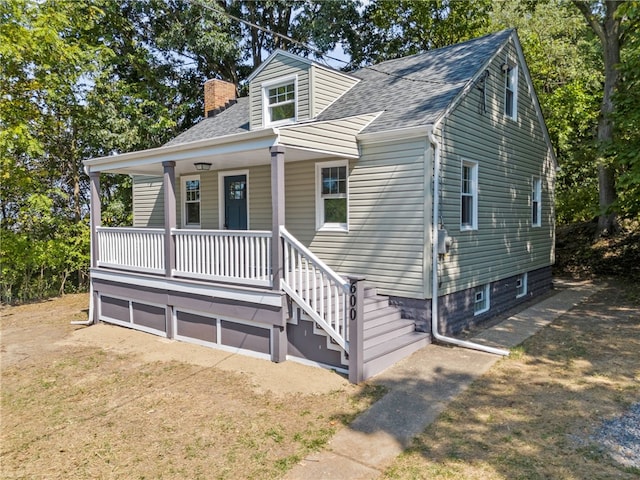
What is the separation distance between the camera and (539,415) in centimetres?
500

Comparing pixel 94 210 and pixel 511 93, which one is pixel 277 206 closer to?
pixel 94 210

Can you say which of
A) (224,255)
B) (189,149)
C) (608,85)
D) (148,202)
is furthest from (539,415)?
(608,85)

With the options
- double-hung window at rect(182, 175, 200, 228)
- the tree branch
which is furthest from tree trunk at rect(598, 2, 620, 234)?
double-hung window at rect(182, 175, 200, 228)

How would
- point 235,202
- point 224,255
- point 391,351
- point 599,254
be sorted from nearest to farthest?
point 391,351 → point 224,255 → point 235,202 → point 599,254

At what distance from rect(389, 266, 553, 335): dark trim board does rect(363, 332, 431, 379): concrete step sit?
0.31 m

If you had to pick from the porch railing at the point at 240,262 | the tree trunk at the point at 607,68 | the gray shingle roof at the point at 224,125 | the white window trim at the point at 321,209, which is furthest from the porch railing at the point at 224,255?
the tree trunk at the point at 607,68

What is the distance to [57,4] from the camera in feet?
41.3

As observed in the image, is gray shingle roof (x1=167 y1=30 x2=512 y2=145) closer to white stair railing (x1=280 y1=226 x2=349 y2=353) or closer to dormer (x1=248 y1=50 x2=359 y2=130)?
dormer (x1=248 y1=50 x2=359 y2=130)

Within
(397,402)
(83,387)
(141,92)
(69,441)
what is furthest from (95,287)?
(141,92)

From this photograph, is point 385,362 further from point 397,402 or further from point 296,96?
point 296,96

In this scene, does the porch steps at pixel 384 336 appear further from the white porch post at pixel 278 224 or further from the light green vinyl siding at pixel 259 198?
the light green vinyl siding at pixel 259 198

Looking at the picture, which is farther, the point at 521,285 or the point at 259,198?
the point at 521,285

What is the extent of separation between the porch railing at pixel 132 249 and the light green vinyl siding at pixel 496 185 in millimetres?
5805

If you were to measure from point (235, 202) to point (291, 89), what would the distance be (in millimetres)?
3138
